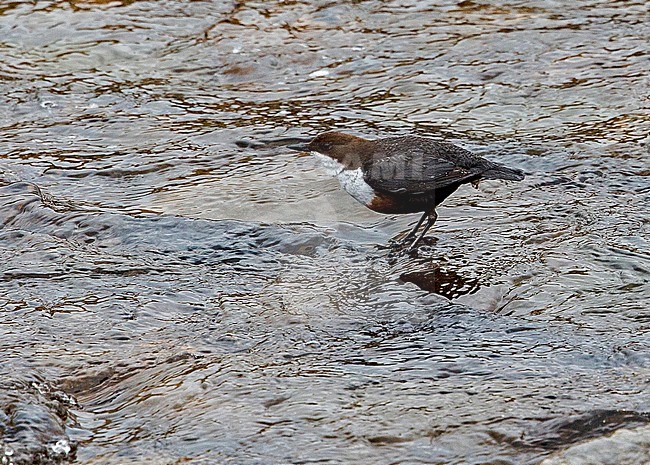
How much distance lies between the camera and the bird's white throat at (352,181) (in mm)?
5422

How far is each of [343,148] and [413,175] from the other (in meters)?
0.54

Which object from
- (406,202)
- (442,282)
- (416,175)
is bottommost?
(442,282)

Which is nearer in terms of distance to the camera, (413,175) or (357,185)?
(413,175)

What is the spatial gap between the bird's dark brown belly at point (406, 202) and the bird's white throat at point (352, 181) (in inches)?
1.7

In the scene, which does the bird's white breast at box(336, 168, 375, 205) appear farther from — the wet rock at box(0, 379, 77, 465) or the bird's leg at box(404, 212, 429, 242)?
the wet rock at box(0, 379, 77, 465)

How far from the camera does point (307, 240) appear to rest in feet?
17.6

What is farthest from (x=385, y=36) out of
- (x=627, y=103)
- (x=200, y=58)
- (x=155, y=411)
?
(x=155, y=411)

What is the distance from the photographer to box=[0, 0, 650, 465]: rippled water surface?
3.63m

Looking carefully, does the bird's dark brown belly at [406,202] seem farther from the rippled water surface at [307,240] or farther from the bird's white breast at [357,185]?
the rippled water surface at [307,240]

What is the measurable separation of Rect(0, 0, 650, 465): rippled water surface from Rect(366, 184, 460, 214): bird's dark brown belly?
0.62 feet

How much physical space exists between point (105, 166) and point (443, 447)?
3726 millimetres

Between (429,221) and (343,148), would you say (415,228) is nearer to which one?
(429,221)

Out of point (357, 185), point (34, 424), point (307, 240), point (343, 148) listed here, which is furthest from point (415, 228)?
A: point (34, 424)

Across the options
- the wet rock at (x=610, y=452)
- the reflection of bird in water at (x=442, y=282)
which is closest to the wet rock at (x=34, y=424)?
the wet rock at (x=610, y=452)
